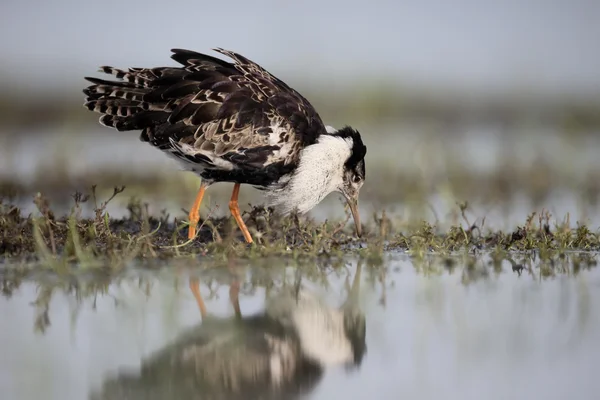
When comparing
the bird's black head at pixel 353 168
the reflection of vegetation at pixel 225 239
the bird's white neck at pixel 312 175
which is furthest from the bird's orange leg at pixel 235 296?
the bird's black head at pixel 353 168

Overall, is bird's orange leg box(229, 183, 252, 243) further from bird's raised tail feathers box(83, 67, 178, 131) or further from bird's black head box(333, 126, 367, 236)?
bird's raised tail feathers box(83, 67, 178, 131)

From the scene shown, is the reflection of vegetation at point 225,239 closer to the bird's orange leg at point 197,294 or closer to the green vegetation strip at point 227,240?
the green vegetation strip at point 227,240

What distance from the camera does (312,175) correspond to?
346 inches

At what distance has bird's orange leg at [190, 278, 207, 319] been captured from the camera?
6.41 meters

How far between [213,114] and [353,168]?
1.57m

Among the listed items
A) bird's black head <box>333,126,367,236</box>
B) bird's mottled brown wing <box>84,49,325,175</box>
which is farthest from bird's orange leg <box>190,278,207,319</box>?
bird's black head <box>333,126,367,236</box>

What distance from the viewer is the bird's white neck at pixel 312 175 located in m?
8.73

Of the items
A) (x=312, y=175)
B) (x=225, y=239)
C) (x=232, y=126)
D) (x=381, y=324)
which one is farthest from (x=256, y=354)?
(x=312, y=175)

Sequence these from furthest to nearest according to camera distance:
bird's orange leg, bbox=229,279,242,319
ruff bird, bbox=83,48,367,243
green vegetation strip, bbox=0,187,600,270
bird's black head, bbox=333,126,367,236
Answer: bird's black head, bbox=333,126,367,236 → ruff bird, bbox=83,48,367,243 → green vegetation strip, bbox=0,187,600,270 → bird's orange leg, bbox=229,279,242,319

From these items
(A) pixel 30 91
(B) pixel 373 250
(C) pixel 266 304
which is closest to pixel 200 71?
(B) pixel 373 250

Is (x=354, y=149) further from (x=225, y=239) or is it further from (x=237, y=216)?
(x=225, y=239)

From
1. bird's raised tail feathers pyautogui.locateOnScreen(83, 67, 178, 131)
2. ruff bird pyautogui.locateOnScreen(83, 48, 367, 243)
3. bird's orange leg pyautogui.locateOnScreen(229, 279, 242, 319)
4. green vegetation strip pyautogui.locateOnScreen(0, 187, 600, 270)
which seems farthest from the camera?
bird's raised tail feathers pyautogui.locateOnScreen(83, 67, 178, 131)

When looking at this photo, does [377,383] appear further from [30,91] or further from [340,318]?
[30,91]

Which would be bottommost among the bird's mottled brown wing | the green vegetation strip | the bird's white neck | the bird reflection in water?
the bird reflection in water
